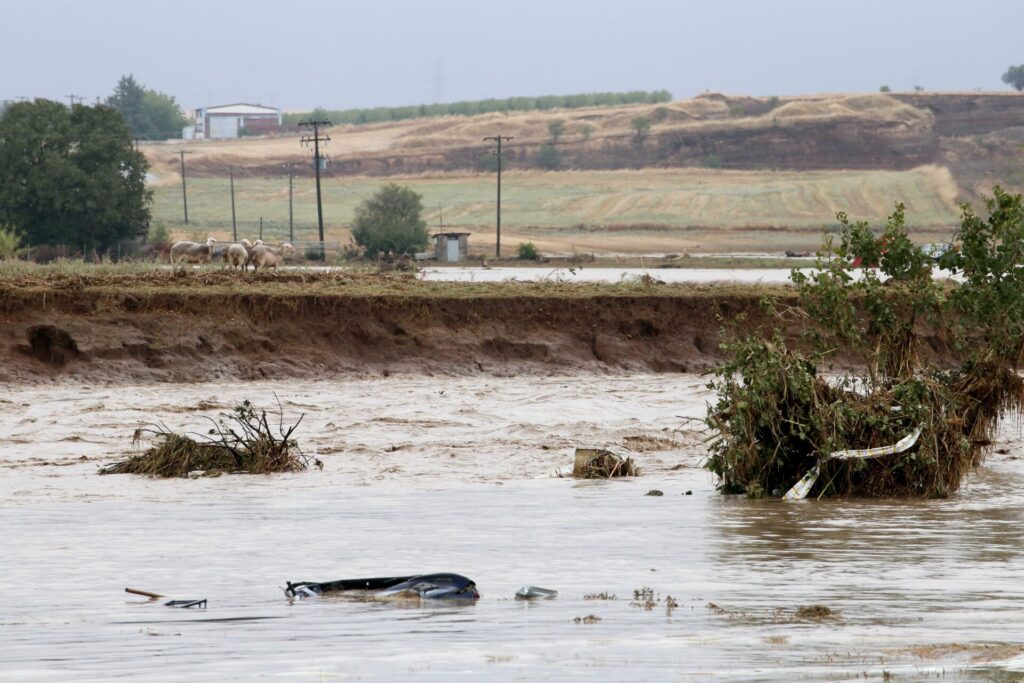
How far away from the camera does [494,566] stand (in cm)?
1125

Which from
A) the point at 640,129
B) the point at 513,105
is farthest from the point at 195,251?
the point at 513,105

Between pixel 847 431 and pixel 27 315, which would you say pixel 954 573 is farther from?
pixel 27 315

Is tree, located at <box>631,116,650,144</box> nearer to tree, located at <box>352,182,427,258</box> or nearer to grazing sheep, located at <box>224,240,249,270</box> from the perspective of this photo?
tree, located at <box>352,182,427,258</box>

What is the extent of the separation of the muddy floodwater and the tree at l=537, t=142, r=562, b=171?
11684 centimetres

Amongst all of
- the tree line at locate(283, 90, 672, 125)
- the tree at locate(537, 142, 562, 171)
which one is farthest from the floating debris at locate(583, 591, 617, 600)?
the tree line at locate(283, 90, 672, 125)

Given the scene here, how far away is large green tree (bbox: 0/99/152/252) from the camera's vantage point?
211 feet

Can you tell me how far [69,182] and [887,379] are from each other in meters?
53.6

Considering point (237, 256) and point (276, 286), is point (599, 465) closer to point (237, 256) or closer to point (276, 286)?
point (276, 286)

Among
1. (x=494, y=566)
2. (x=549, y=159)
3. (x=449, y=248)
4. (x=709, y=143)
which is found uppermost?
(x=709, y=143)

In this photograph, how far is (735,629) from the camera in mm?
8914

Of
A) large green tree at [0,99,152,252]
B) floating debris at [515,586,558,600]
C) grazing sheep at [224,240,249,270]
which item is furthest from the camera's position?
large green tree at [0,99,152,252]

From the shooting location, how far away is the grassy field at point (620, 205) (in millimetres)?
86875

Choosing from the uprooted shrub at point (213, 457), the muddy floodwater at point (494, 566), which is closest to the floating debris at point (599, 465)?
the muddy floodwater at point (494, 566)

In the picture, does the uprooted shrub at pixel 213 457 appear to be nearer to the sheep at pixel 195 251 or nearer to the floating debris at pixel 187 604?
the floating debris at pixel 187 604
